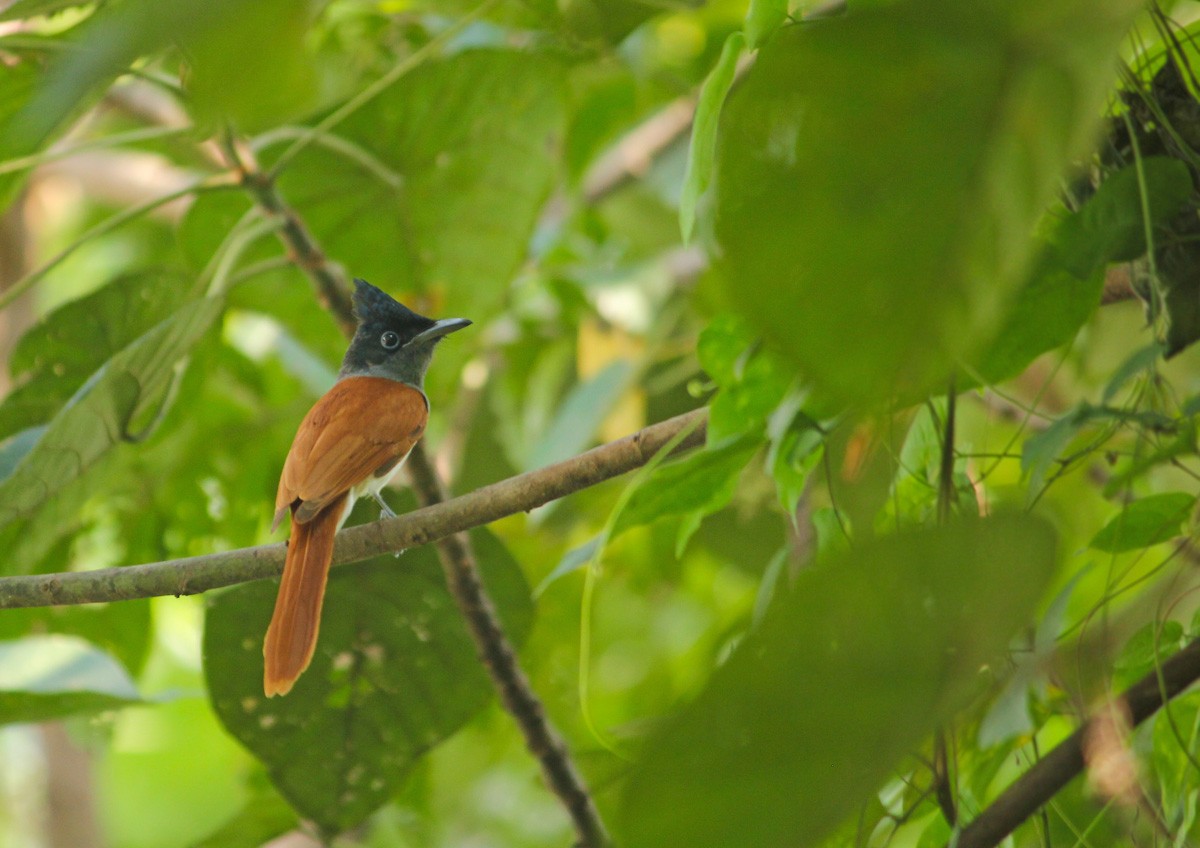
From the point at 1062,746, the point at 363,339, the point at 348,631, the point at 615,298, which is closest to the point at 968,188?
the point at 1062,746

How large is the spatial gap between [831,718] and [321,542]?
1.47 meters

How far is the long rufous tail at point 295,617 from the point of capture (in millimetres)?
1817

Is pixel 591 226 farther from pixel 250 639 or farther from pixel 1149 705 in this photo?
pixel 1149 705

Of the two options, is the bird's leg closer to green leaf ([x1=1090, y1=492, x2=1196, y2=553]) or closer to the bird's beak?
the bird's beak

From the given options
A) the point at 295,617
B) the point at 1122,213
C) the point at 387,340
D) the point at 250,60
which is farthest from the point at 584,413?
the point at 250,60

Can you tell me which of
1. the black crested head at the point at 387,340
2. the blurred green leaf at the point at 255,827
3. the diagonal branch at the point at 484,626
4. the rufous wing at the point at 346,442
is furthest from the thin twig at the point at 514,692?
the black crested head at the point at 387,340

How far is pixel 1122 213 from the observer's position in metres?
1.13

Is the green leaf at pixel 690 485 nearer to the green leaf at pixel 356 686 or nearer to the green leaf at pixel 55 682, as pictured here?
the green leaf at pixel 356 686

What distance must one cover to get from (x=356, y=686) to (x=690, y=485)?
3.47ft

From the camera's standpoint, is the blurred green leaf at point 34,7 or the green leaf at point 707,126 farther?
the blurred green leaf at point 34,7

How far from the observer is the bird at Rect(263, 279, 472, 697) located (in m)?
1.86

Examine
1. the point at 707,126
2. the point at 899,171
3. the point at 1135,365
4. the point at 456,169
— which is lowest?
the point at 1135,365

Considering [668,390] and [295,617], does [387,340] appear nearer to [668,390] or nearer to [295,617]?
[668,390]

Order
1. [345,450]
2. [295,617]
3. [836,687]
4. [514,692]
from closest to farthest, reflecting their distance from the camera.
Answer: [836,687]
[295,617]
[514,692]
[345,450]
